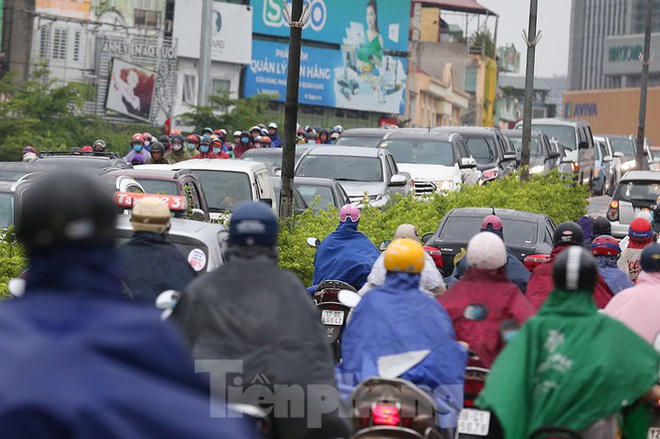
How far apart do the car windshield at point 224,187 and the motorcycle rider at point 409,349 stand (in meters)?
11.0

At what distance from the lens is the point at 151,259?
8.22m

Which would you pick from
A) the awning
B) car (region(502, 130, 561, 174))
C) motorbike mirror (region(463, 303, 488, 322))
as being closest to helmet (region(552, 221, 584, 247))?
motorbike mirror (region(463, 303, 488, 322))

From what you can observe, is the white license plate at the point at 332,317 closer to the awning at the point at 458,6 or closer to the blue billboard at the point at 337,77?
the blue billboard at the point at 337,77

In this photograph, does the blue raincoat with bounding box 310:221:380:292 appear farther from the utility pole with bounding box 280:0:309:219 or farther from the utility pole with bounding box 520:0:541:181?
the utility pole with bounding box 520:0:541:181

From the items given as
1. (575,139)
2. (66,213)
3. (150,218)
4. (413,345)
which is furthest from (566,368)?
(575,139)

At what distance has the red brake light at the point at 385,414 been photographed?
7.23 meters

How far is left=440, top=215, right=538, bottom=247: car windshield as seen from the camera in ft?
55.5

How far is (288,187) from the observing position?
58.7 feet

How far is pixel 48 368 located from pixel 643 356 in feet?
13.3

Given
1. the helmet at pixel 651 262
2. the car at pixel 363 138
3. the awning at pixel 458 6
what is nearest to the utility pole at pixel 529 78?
the car at pixel 363 138

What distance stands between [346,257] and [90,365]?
10.4m

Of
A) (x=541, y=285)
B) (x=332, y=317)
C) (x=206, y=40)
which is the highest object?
(x=206, y=40)

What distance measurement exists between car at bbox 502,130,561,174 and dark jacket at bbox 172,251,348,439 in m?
28.2

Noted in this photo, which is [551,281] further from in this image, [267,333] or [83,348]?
[83,348]
